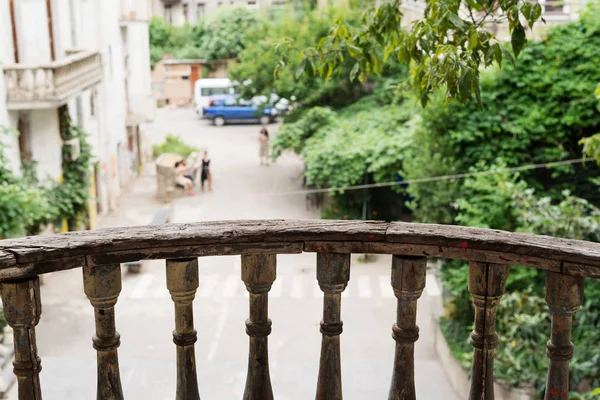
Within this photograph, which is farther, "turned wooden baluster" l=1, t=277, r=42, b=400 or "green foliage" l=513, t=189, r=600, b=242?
"green foliage" l=513, t=189, r=600, b=242

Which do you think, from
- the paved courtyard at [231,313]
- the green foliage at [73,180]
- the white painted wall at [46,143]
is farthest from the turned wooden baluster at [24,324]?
the white painted wall at [46,143]

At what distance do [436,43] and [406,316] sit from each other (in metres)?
1.81

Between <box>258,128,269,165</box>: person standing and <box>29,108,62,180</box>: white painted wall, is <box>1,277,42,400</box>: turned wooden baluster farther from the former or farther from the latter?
<box>258,128,269,165</box>: person standing

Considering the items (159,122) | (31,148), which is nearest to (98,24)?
(31,148)

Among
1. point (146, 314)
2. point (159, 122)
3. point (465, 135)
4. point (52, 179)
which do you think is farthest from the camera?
point (159, 122)

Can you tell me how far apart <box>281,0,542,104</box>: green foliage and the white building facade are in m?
8.78

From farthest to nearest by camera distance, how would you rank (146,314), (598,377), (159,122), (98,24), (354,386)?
1. (159,122)
2. (98,24)
3. (146,314)
4. (598,377)
5. (354,386)

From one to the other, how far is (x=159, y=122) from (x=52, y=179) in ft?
74.1

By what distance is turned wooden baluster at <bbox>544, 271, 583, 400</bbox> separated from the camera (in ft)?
7.55

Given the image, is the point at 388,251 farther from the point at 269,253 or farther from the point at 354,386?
the point at 354,386

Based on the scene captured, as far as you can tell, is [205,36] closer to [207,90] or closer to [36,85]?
[207,90]

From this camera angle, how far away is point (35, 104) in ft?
45.8

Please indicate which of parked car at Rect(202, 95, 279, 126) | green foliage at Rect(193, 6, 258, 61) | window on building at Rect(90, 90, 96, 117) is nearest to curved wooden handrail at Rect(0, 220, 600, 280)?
window on building at Rect(90, 90, 96, 117)

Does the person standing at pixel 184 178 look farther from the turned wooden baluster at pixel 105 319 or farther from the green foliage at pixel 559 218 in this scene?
the turned wooden baluster at pixel 105 319
